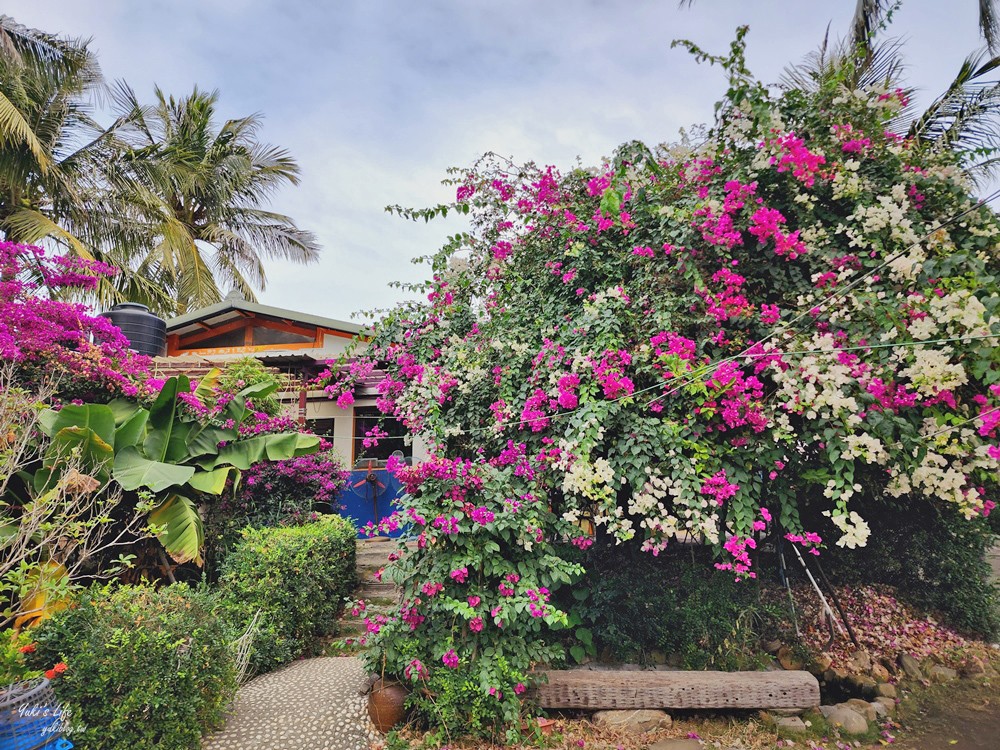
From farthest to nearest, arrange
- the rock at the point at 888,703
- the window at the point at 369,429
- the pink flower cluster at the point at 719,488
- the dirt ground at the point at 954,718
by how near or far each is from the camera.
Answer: the window at the point at 369,429 → the rock at the point at 888,703 → the dirt ground at the point at 954,718 → the pink flower cluster at the point at 719,488

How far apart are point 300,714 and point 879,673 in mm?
5374

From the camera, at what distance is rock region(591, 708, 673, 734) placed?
383 centimetres

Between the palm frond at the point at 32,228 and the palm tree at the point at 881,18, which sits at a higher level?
the palm tree at the point at 881,18

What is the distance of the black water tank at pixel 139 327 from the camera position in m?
8.96

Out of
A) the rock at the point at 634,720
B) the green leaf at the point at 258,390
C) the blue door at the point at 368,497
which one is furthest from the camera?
the blue door at the point at 368,497

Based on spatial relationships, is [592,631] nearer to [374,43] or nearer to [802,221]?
[802,221]

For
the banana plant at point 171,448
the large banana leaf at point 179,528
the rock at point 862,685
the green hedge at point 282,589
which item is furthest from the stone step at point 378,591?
the rock at point 862,685

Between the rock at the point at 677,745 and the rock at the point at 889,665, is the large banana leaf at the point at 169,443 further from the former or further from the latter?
the rock at the point at 889,665

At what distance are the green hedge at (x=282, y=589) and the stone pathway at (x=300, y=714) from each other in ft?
0.97

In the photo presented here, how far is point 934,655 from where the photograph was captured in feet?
17.5

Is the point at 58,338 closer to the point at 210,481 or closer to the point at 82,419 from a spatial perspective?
the point at 82,419

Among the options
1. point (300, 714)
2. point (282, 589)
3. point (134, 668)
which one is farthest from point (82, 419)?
point (300, 714)

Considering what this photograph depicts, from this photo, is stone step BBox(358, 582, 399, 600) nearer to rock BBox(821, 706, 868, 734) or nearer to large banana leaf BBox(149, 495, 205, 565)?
large banana leaf BBox(149, 495, 205, 565)

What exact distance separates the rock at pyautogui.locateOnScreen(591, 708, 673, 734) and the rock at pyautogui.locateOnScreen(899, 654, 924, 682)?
2.98m
